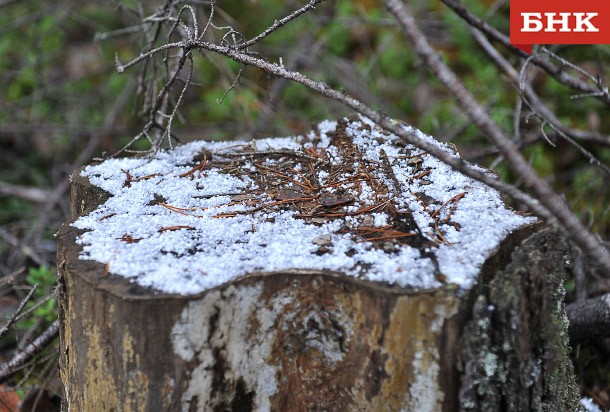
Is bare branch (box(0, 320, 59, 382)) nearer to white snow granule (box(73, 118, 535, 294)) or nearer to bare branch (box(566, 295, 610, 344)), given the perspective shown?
white snow granule (box(73, 118, 535, 294))

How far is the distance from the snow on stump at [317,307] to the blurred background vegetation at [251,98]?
188 cm

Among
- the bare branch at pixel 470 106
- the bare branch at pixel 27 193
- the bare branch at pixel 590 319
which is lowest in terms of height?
the bare branch at pixel 590 319

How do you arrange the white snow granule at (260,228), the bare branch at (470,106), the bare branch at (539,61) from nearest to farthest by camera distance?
the bare branch at (470,106) → the white snow granule at (260,228) → the bare branch at (539,61)

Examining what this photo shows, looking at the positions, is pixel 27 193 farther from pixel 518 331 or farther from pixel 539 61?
pixel 518 331

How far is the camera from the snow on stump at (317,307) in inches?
67.3

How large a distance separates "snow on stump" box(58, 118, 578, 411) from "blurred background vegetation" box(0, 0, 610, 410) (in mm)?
1879

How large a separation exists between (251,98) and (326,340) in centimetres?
251

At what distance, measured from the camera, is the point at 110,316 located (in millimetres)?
1759

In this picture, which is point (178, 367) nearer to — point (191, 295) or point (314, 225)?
point (191, 295)

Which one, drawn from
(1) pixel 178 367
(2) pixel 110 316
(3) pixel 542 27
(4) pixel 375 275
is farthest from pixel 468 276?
(3) pixel 542 27
